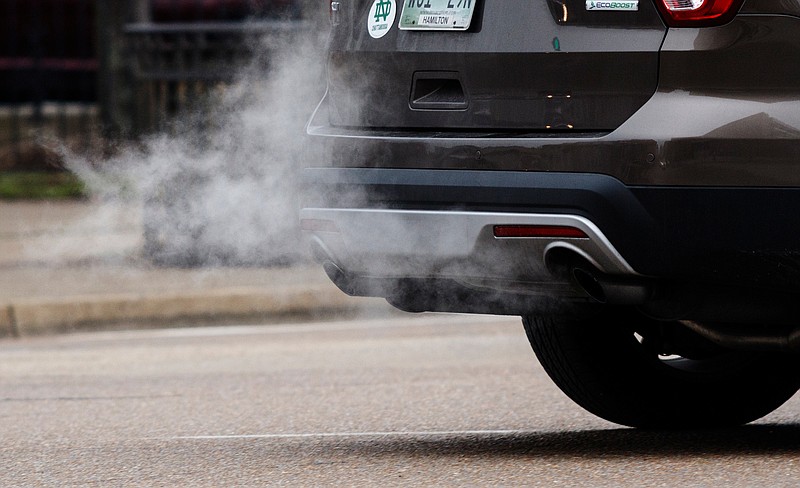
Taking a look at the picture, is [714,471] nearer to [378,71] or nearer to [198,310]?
[378,71]

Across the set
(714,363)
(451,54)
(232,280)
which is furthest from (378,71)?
(232,280)

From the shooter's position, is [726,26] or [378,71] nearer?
[726,26]

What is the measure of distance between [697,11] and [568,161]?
0.51m

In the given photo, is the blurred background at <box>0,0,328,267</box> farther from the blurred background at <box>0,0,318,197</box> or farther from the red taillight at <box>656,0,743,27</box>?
the red taillight at <box>656,0,743,27</box>

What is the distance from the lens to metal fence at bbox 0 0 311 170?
11211 mm

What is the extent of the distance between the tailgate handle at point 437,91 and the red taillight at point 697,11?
0.63 metres

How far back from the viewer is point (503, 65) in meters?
4.54

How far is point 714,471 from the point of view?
14.9ft

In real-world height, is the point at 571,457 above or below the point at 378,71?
below

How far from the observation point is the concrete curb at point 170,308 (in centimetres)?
920

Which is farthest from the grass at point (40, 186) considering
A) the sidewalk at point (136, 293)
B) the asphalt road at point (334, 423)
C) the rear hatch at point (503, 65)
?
the rear hatch at point (503, 65)

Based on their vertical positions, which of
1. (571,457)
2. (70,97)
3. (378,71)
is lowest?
(70,97)

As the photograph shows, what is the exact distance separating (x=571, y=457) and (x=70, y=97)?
12.7m

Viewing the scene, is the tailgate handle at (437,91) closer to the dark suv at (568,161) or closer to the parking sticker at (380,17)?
the dark suv at (568,161)
